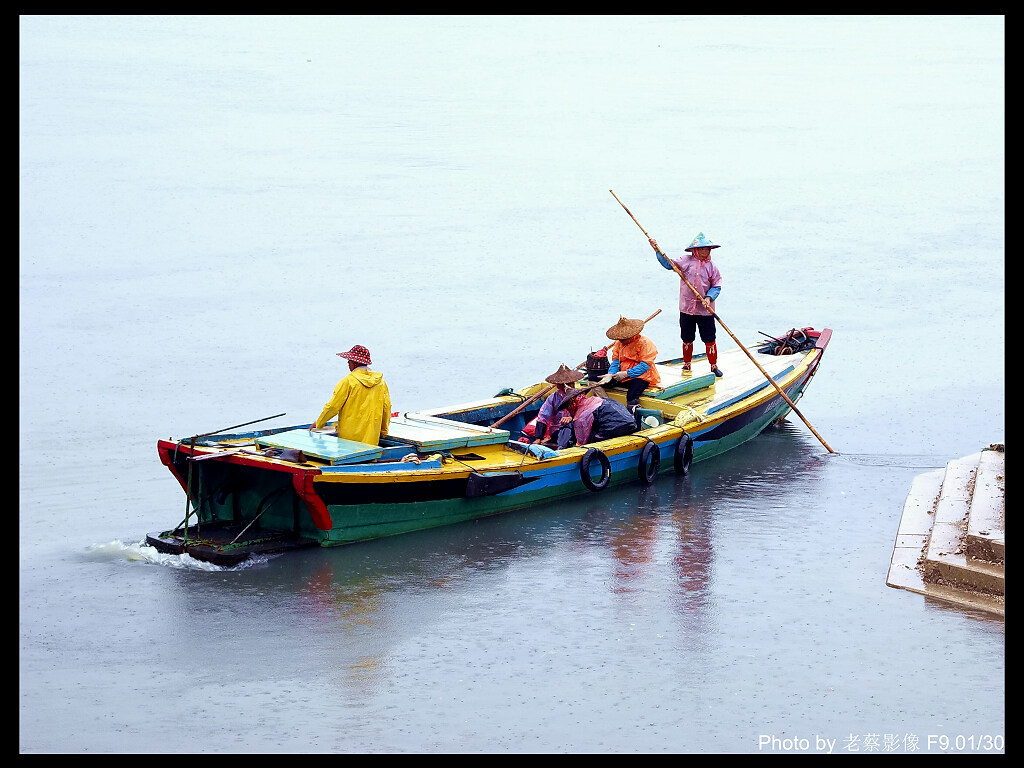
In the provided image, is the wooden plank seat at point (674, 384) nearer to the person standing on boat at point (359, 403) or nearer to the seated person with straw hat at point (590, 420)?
the seated person with straw hat at point (590, 420)

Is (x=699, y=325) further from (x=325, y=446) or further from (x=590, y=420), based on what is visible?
(x=325, y=446)

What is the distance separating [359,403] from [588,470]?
7.94 feet

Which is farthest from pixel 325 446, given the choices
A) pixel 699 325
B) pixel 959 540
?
pixel 699 325

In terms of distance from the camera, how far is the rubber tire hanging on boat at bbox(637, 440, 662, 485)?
48.7 ft

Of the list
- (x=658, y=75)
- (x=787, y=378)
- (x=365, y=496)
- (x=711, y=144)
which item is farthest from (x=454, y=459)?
(x=658, y=75)

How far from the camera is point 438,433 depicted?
45.4 ft

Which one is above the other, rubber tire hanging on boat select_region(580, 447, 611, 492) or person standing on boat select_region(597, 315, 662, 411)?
person standing on boat select_region(597, 315, 662, 411)

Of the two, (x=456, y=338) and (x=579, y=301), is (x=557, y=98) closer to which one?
(x=579, y=301)

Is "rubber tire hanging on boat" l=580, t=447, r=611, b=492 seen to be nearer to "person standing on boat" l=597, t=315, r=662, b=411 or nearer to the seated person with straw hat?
the seated person with straw hat

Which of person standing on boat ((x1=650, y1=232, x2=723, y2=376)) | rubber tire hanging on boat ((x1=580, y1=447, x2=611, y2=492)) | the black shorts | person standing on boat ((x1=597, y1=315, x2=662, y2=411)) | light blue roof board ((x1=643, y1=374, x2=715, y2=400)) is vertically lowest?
A: rubber tire hanging on boat ((x1=580, y1=447, x2=611, y2=492))

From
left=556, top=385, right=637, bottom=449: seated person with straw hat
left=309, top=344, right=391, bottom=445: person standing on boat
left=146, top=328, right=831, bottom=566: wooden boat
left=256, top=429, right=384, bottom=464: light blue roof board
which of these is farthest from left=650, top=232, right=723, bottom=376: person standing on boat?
left=256, top=429, right=384, bottom=464: light blue roof board

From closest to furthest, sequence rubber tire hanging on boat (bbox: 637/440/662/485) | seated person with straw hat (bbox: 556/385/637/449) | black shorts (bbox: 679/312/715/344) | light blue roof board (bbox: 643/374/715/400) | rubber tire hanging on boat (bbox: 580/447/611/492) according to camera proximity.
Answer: rubber tire hanging on boat (bbox: 580/447/611/492) → seated person with straw hat (bbox: 556/385/637/449) → rubber tire hanging on boat (bbox: 637/440/662/485) → light blue roof board (bbox: 643/374/715/400) → black shorts (bbox: 679/312/715/344)

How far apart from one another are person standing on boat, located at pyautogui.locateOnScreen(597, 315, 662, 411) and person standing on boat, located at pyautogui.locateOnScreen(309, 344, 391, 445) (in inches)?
133

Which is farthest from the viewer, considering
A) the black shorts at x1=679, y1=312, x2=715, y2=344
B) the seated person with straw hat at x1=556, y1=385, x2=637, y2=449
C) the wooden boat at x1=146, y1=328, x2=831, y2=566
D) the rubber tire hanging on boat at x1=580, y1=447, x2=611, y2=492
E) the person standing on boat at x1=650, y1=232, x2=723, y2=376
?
the black shorts at x1=679, y1=312, x2=715, y2=344
